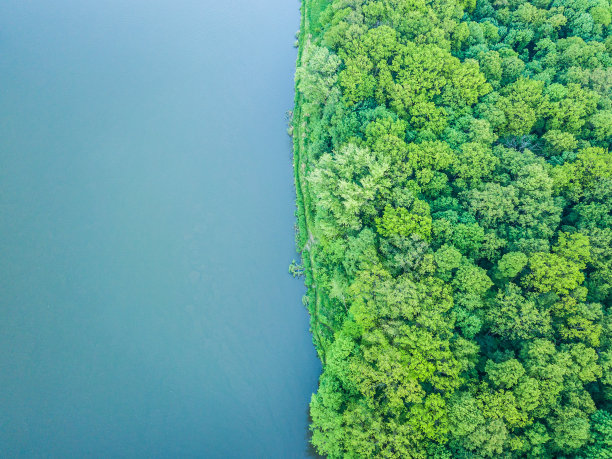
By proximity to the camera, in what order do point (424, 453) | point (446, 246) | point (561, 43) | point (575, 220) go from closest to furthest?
point (424, 453) → point (446, 246) → point (575, 220) → point (561, 43)

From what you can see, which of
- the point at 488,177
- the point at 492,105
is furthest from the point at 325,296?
the point at 492,105

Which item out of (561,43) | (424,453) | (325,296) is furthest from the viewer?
(561,43)

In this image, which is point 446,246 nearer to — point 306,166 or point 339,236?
point 339,236

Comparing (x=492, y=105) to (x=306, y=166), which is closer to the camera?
(x=492, y=105)

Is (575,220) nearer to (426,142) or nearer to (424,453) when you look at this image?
(426,142)

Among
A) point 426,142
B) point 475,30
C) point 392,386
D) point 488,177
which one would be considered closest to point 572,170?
point 488,177

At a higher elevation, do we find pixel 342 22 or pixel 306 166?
pixel 342 22

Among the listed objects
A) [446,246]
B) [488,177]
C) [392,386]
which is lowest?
[392,386]
